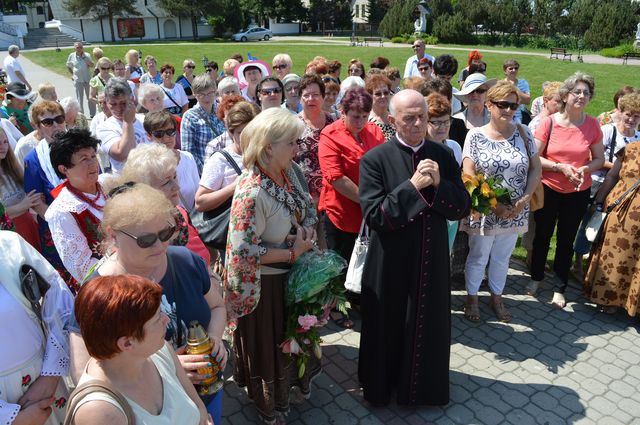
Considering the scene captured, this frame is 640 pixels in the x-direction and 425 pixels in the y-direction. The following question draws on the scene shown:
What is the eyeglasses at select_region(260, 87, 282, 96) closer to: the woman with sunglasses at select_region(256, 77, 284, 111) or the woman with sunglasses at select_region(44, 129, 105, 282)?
the woman with sunglasses at select_region(256, 77, 284, 111)

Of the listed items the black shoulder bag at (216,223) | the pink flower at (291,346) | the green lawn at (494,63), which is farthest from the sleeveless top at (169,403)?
the green lawn at (494,63)

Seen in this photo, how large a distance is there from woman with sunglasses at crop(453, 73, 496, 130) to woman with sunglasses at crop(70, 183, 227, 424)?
13.9ft

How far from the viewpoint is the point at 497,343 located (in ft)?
15.9

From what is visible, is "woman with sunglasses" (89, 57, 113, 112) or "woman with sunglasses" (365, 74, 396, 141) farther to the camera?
"woman with sunglasses" (89, 57, 113, 112)

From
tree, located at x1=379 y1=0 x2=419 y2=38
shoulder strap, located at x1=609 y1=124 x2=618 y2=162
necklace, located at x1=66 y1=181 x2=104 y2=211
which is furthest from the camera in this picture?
tree, located at x1=379 y1=0 x2=419 y2=38

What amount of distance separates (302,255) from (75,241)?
151 centimetres

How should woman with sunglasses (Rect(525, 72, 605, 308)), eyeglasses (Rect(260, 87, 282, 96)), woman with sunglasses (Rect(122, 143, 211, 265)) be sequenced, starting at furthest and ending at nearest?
eyeglasses (Rect(260, 87, 282, 96)) → woman with sunglasses (Rect(525, 72, 605, 308)) → woman with sunglasses (Rect(122, 143, 211, 265))

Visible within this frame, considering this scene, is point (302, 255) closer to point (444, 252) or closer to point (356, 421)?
point (444, 252)

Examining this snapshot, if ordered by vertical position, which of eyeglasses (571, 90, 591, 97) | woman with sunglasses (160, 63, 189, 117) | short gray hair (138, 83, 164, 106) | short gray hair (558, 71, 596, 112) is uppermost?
short gray hair (558, 71, 596, 112)

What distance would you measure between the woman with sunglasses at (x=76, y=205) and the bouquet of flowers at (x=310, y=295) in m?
1.34

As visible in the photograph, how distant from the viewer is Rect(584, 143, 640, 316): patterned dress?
509 cm

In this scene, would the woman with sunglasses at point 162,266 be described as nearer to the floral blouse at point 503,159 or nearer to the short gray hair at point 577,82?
the floral blouse at point 503,159

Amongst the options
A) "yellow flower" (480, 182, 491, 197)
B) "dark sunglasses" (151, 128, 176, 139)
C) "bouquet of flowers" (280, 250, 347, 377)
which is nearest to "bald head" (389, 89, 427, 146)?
"bouquet of flowers" (280, 250, 347, 377)

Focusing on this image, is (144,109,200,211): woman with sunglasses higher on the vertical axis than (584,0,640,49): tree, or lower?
lower
